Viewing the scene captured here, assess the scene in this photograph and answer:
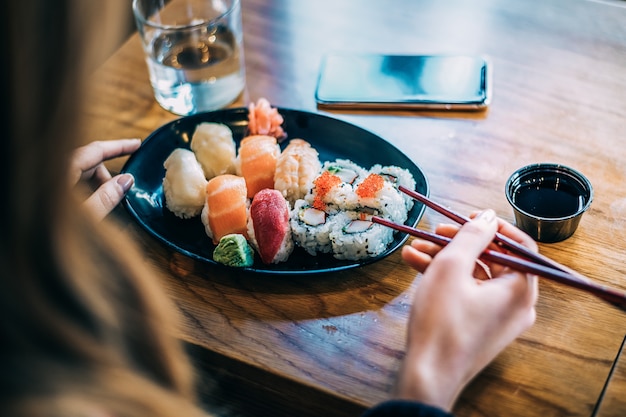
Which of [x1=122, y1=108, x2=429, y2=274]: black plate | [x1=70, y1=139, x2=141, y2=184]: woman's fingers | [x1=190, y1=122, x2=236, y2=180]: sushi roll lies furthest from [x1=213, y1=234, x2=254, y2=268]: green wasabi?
[x1=70, y1=139, x2=141, y2=184]: woman's fingers

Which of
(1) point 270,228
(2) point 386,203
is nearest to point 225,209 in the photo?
(1) point 270,228

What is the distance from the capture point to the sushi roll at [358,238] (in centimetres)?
120

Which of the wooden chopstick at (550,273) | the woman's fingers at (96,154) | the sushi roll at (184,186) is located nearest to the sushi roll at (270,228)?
the sushi roll at (184,186)

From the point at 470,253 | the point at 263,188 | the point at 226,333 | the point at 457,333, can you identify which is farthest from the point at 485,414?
the point at 263,188

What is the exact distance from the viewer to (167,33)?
163 cm

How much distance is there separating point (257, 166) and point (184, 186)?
0.53 ft

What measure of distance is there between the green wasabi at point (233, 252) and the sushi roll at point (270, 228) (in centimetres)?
3

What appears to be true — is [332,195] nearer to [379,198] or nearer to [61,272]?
[379,198]

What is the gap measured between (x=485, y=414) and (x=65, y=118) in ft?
2.53

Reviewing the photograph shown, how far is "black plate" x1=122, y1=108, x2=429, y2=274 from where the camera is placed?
125 centimetres

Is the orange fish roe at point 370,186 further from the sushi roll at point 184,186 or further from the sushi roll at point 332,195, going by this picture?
the sushi roll at point 184,186

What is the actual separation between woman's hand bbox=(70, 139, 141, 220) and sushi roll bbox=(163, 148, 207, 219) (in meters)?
0.08

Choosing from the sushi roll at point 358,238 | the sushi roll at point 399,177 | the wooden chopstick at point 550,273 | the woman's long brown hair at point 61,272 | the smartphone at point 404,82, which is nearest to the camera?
the woman's long brown hair at point 61,272

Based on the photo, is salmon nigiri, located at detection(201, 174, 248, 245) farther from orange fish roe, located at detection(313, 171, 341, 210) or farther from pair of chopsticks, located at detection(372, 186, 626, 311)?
pair of chopsticks, located at detection(372, 186, 626, 311)
